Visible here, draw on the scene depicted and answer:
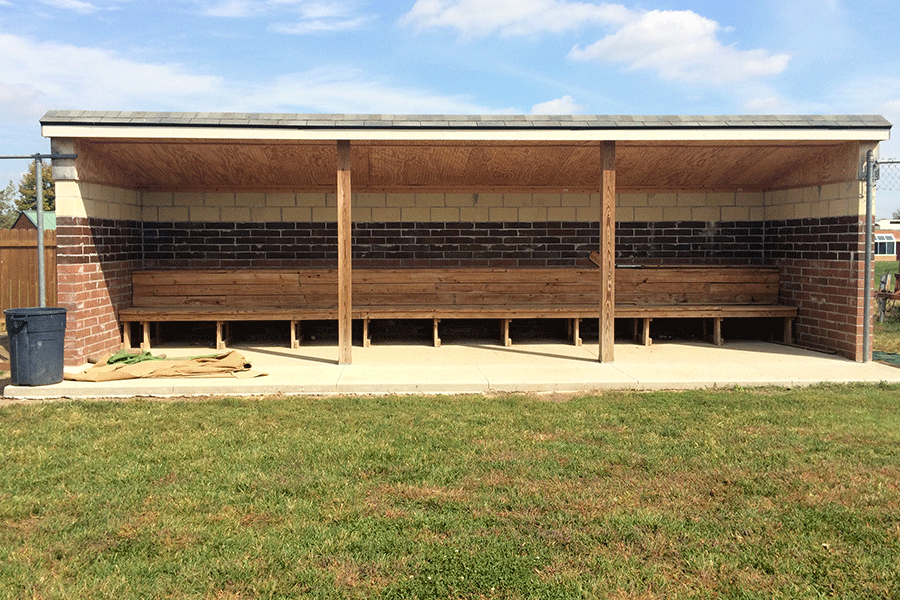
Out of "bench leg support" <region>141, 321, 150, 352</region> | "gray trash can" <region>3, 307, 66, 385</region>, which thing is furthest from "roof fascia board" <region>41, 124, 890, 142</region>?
"bench leg support" <region>141, 321, 150, 352</region>

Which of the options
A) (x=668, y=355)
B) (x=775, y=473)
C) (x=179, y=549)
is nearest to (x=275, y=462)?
(x=179, y=549)

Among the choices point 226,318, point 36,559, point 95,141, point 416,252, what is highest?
point 95,141

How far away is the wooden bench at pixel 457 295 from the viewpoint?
10.1 meters

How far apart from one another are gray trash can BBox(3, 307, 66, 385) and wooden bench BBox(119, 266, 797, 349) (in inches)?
88.5

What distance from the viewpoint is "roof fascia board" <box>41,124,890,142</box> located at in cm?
840

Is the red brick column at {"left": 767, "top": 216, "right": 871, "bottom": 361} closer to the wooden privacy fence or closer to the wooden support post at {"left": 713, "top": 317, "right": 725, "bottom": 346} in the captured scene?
the wooden support post at {"left": 713, "top": 317, "right": 725, "bottom": 346}

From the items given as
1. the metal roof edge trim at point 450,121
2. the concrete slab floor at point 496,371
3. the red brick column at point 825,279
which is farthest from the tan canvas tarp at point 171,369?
the red brick column at point 825,279

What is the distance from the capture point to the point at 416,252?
11.4m

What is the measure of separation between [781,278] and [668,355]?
8.09 ft

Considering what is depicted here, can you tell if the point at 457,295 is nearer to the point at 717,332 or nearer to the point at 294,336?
the point at 294,336

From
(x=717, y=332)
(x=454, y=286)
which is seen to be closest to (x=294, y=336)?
(x=454, y=286)

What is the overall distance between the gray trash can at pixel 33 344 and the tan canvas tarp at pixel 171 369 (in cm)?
33

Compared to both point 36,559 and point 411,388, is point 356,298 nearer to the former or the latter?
point 411,388

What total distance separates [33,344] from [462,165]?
5.52m
